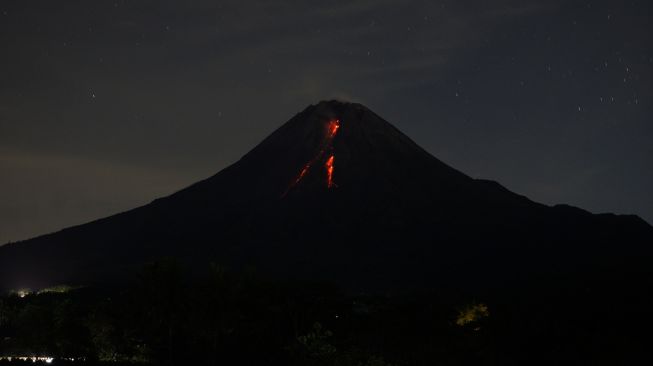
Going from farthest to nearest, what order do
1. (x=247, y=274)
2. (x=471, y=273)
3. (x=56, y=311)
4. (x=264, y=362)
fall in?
(x=471, y=273) → (x=247, y=274) → (x=56, y=311) → (x=264, y=362)

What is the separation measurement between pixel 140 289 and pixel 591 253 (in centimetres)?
13841

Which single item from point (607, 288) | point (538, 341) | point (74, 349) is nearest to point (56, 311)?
point (74, 349)

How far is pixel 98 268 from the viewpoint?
605 ft

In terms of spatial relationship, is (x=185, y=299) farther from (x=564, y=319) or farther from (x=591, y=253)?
(x=591, y=253)

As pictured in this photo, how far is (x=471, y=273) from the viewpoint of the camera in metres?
176

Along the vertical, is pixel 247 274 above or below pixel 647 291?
above

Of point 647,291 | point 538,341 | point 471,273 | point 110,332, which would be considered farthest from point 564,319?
point 471,273

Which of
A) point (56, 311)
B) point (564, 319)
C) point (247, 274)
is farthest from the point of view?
point (564, 319)

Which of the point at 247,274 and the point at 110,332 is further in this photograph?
the point at 247,274

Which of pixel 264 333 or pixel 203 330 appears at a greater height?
pixel 203 330

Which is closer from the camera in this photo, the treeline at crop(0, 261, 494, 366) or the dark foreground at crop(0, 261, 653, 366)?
the dark foreground at crop(0, 261, 653, 366)

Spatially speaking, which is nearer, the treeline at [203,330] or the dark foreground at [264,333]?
the dark foreground at [264,333]

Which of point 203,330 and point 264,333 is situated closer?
point 203,330

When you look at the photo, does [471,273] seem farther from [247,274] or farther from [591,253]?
[247,274]
